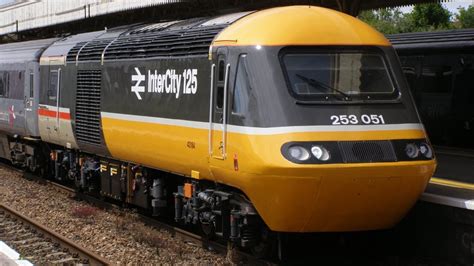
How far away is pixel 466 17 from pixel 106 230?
51.7 m

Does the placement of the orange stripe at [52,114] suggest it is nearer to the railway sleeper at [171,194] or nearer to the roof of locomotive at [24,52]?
the railway sleeper at [171,194]

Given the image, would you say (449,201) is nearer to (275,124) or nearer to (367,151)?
(367,151)

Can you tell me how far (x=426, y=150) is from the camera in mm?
6539

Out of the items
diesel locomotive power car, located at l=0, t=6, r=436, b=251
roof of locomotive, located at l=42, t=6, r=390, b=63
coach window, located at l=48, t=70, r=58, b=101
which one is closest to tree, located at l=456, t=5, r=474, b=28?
coach window, located at l=48, t=70, r=58, b=101

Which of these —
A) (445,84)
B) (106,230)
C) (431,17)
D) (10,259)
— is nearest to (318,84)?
(10,259)

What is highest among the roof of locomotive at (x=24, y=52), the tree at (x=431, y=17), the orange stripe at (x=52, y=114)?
the tree at (x=431, y=17)

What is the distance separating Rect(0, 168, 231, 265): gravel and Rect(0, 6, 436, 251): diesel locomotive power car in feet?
1.57

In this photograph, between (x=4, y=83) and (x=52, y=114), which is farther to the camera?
(x=4, y=83)

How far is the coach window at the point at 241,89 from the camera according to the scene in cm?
660

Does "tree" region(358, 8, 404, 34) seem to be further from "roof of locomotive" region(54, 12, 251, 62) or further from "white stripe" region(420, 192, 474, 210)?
"white stripe" region(420, 192, 474, 210)

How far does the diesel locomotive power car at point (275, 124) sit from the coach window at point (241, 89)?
0.04ft

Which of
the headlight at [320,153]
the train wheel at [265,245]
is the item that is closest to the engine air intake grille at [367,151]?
the headlight at [320,153]

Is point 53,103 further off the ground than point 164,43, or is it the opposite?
point 164,43

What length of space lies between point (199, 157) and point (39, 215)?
16.2ft
